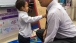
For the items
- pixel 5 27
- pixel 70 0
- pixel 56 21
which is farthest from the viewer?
pixel 70 0

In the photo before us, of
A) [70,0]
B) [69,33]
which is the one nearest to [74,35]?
[69,33]

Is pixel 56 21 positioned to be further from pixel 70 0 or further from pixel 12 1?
pixel 70 0

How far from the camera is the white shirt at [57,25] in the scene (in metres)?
1.31

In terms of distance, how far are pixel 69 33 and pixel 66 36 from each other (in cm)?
4

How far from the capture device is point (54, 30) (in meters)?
1.32

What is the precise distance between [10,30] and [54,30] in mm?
1637

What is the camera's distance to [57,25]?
4.33 feet

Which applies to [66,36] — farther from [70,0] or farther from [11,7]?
[70,0]

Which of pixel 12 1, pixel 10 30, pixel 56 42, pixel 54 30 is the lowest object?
pixel 10 30

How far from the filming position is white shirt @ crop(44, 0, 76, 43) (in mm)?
1307

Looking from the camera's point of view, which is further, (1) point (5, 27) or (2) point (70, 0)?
(2) point (70, 0)

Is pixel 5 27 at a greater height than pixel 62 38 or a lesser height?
lesser

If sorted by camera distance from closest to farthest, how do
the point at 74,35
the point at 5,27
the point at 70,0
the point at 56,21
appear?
the point at 56,21, the point at 74,35, the point at 5,27, the point at 70,0

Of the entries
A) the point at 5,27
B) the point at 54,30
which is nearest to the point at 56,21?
the point at 54,30
